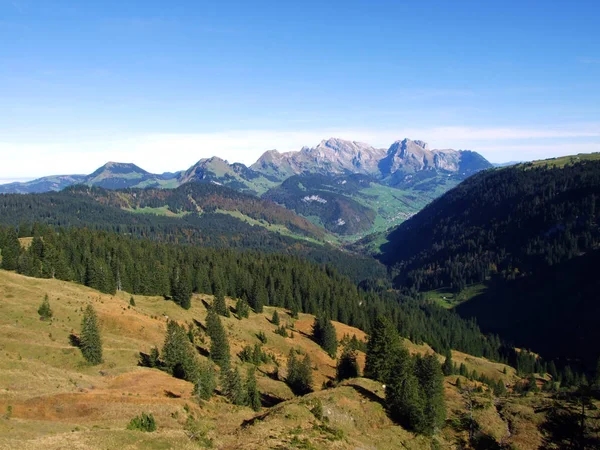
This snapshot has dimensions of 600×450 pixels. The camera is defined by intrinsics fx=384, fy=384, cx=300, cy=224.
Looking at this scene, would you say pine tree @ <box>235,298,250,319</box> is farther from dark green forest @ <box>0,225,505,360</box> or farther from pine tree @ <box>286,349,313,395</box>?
pine tree @ <box>286,349,313,395</box>

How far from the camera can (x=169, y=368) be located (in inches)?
2660

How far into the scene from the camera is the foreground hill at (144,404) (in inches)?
1587

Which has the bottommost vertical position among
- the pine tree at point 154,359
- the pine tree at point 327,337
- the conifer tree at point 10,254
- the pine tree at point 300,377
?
the pine tree at point 327,337

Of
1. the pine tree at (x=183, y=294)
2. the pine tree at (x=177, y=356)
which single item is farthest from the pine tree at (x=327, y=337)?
the pine tree at (x=177, y=356)

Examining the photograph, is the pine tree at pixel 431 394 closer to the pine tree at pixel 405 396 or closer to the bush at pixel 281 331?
the pine tree at pixel 405 396

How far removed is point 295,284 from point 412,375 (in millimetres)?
104227

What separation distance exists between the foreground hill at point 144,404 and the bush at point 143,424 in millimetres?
1186

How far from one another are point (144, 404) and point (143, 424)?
29.4 feet

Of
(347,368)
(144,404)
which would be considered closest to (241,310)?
(347,368)

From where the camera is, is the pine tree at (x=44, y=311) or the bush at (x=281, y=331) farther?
the bush at (x=281, y=331)

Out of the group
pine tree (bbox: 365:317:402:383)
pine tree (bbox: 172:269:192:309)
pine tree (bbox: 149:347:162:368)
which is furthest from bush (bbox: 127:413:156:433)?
pine tree (bbox: 172:269:192:309)

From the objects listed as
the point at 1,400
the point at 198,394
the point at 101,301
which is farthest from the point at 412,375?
the point at 101,301

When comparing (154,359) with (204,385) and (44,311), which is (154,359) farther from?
(44,311)

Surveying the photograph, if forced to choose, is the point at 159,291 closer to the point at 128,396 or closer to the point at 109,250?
the point at 109,250
